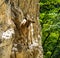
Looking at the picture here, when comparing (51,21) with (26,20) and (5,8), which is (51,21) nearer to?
(26,20)

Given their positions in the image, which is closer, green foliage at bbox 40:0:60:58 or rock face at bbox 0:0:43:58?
rock face at bbox 0:0:43:58

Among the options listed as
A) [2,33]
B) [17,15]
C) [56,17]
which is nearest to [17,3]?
[17,15]

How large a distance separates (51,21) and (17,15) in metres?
11.3

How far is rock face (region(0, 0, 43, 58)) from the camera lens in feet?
20.2

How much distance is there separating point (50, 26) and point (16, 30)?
10.2 metres

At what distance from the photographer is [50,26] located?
57.7ft

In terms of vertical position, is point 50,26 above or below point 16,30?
below

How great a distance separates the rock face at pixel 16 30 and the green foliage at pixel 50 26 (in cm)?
909

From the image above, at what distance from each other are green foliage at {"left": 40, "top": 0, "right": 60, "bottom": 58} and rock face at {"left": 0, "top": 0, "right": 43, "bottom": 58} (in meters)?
9.09

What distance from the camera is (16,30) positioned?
7.50 meters

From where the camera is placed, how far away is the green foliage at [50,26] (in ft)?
59.1

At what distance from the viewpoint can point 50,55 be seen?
755 inches

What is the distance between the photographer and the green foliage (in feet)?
59.1

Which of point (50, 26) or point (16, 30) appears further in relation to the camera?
point (50, 26)
